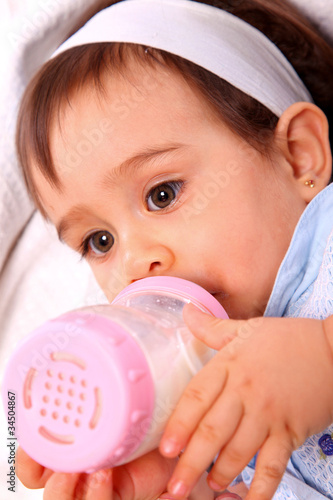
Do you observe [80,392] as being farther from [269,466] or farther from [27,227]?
[27,227]

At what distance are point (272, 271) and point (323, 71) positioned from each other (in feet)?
2.17

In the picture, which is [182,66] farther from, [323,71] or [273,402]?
[273,402]

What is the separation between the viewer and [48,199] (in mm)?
1213

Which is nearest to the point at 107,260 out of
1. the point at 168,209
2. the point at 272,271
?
the point at 168,209

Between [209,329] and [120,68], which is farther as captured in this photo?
[120,68]

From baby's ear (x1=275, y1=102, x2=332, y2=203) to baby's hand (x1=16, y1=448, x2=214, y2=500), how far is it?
63cm

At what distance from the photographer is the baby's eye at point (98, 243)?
1.22 meters

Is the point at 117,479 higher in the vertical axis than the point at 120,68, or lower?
lower

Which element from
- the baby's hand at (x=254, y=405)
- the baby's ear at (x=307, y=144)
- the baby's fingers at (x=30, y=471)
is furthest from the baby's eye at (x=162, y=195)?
the baby's fingers at (x=30, y=471)

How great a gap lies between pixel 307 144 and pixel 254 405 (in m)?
0.68

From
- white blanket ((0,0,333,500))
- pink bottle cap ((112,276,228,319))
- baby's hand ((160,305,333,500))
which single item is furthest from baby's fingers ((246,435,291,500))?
white blanket ((0,0,333,500))

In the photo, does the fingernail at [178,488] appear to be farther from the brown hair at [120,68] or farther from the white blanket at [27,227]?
the white blanket at [27,227]

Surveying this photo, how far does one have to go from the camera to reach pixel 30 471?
82 centimetres

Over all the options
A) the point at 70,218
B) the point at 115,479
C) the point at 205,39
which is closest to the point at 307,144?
the point at 205,39
